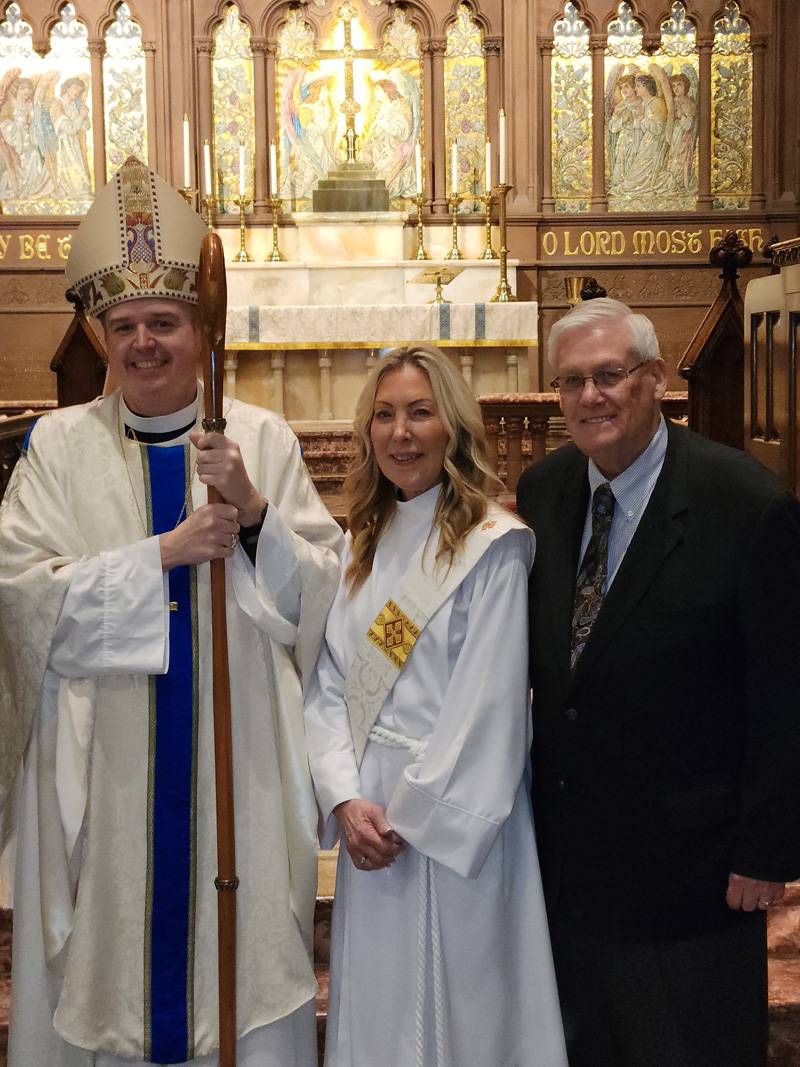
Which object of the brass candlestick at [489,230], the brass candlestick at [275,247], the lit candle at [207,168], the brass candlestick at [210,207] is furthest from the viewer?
the brass candlestick at [210,207]

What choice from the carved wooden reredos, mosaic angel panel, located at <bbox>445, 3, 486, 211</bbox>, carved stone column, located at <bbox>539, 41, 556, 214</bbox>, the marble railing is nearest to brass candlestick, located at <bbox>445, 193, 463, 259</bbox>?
the carved wooden reredos

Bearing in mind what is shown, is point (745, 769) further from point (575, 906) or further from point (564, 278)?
point (564, 278)

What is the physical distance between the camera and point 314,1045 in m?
2.73

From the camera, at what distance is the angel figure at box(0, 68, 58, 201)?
1014 centimetres

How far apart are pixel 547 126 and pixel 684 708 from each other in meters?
8.59

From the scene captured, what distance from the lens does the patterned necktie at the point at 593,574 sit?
243 cm

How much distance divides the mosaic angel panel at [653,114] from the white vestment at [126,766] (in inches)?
330

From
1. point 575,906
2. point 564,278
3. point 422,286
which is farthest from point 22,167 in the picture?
point 575,906

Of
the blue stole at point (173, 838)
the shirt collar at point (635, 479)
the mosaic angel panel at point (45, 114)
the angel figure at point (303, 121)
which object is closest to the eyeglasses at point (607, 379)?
the shirt collar at point (635, 479)

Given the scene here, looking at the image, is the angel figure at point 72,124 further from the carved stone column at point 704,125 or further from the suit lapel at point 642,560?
the suit lapel at point 642,560

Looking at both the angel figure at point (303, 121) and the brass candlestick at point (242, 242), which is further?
the angel figure at point (303, 121)

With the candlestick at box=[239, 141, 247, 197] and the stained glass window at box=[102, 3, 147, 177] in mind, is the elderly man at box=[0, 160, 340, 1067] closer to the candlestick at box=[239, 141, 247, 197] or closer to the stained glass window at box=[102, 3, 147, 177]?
the candlestick at box=[239, 141, 247, 197]

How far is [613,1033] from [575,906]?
10.5 inches

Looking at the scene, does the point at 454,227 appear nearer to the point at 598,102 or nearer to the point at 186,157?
the point at 598,102
